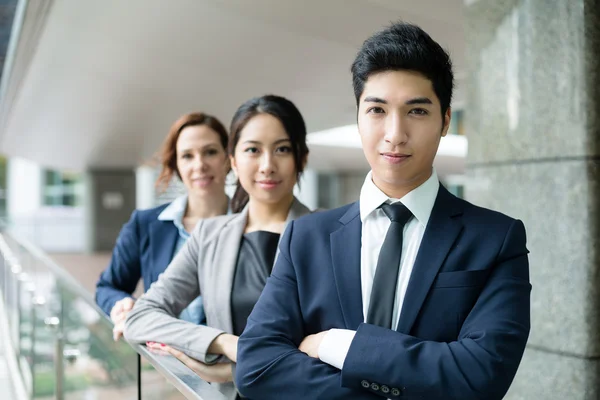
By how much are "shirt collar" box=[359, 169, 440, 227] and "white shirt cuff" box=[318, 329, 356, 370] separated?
0.86 feet

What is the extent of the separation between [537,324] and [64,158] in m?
18.1

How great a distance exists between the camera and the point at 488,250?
1410mm

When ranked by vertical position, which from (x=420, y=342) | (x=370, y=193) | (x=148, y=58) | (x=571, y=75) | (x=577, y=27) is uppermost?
(x=148, y=58)

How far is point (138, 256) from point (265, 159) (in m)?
1.13

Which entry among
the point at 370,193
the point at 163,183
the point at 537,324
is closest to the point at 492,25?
the point at 537,324

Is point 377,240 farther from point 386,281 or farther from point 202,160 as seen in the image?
point 202,160

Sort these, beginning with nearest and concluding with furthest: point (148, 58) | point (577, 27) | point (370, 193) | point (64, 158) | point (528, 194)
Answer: point (370, 193)
point (577, 27)
point (528, 194)
point (148, 58)
point (64, 158)

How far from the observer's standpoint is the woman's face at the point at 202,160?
288 cm

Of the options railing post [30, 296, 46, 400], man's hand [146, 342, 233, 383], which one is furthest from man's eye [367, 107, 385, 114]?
railing post [30, 296, 46, 400]

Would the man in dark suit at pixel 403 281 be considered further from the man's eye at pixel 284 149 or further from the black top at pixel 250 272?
the man's eye at pixel 284 149

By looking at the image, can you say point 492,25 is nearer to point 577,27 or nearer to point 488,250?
point 577,27

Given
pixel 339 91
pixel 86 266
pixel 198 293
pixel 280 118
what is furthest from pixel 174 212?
pixel 86 266

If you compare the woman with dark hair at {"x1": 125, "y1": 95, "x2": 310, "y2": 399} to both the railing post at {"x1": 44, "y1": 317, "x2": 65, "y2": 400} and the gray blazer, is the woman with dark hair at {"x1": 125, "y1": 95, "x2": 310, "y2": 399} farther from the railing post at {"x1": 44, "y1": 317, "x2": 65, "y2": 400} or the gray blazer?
the railing post at {"x1": 44, "y1": 317, "x2": 65, "y2": 400}

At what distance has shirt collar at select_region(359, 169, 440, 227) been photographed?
1483 millimetres
